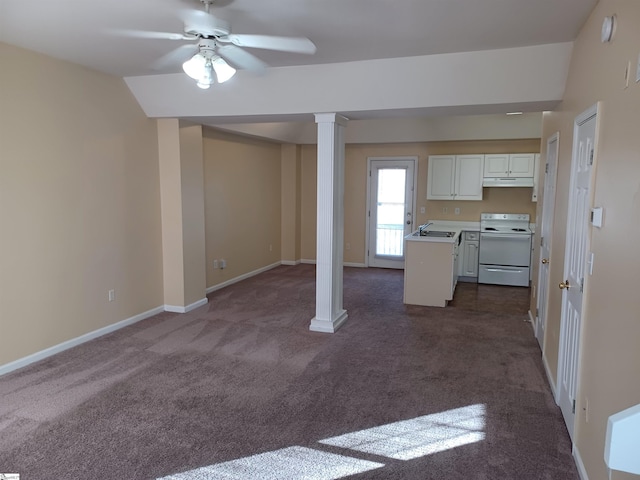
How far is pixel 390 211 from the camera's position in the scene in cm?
798

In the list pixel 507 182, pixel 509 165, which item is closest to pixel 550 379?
pixel 507 182

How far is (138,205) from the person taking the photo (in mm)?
4809

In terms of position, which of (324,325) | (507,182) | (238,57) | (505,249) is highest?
(238,57)

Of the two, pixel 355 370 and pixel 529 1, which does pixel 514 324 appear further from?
pixel 529 1

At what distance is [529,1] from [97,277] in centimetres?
422

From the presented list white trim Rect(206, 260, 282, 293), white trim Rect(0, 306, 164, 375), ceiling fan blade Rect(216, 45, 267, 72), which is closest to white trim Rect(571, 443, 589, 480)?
ceiling fan blade Rect(216, 45, 267, 72)

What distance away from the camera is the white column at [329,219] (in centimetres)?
440

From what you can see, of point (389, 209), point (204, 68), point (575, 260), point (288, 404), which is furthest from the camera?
point (389, 209)

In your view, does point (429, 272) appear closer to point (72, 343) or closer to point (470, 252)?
point (470, 252)

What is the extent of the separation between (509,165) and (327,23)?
4816 millimetres

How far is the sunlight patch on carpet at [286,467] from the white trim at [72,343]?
209cm

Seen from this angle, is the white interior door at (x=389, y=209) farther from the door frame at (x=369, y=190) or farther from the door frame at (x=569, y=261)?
the door frame at (x=569, y=261)

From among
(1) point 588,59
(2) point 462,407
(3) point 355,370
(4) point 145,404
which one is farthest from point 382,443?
(1) point 588,59

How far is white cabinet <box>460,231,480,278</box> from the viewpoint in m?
6.92
